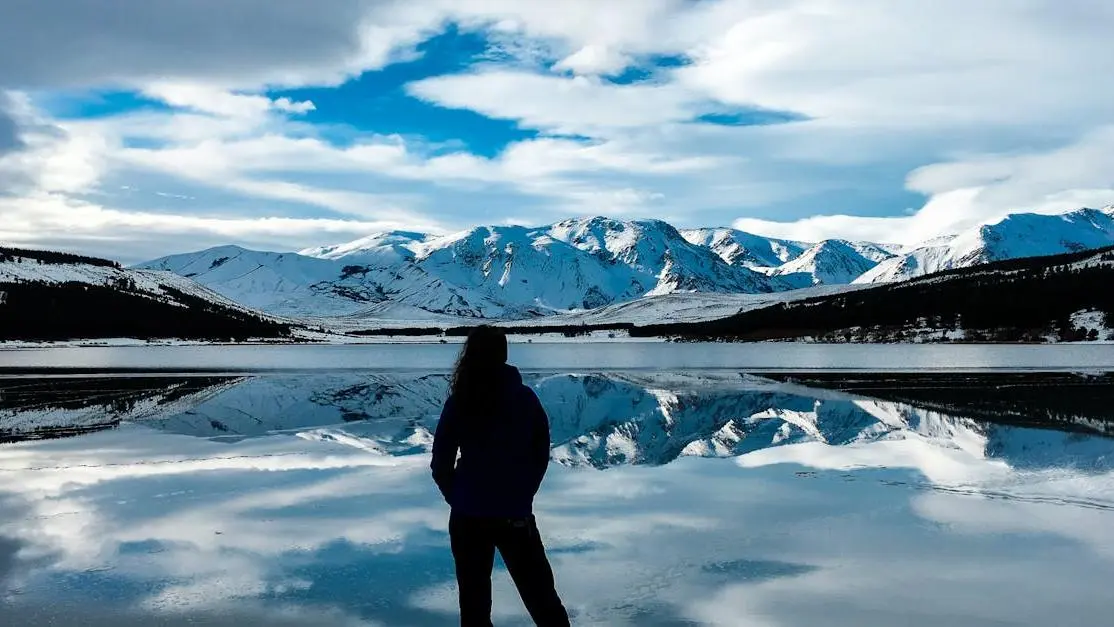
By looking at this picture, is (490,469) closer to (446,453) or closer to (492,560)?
(446,453)

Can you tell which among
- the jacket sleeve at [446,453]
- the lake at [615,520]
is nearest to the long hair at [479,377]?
the jacket sleeve at [446,453]

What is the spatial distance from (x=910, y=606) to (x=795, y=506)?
4.82m

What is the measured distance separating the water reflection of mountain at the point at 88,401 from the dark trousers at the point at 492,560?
19.7m

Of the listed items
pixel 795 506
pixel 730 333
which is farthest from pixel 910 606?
pixel 730 333

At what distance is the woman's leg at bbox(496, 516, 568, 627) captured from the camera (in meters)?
6.45

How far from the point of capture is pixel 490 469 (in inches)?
251

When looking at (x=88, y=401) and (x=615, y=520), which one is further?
(x=88, y=401)

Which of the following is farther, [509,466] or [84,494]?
[84,494]

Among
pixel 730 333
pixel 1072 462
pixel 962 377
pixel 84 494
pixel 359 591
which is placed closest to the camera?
pixel 359 591

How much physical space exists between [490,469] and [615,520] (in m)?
6.78

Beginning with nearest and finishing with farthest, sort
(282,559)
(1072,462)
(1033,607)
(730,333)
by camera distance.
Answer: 1. (1033,607)
2. (282,559)
3. (1072,462)
4. (730,333)

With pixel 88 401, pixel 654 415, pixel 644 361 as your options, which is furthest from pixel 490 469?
pixel 644 361

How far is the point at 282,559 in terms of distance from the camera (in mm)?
10742

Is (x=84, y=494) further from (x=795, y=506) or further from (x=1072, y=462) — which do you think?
(x=1072, y=462)
